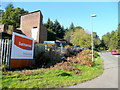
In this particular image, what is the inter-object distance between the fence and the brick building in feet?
75.6

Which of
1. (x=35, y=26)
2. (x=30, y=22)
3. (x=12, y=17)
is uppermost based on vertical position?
(x=12, y=17)

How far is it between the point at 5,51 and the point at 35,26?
82.7ft

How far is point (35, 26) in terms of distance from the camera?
31.5m

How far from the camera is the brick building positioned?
3065cm

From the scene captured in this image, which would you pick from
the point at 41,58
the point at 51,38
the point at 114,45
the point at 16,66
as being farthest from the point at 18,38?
the point at 114,45

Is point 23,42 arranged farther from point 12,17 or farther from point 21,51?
point 12,17

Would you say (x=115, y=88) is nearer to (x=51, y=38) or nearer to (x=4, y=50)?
(x=4, y=50)

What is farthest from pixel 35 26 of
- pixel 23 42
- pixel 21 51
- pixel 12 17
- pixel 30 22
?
pixel 12 17

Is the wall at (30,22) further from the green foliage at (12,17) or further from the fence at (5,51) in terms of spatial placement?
the fence at (5,51)

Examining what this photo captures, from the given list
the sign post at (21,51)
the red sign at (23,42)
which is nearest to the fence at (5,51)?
the sign post at (21,51)

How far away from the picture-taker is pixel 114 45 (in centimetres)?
6006

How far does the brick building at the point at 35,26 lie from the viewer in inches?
1207

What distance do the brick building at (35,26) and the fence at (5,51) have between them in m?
23.0

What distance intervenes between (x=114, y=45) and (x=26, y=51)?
61068 millimetres
